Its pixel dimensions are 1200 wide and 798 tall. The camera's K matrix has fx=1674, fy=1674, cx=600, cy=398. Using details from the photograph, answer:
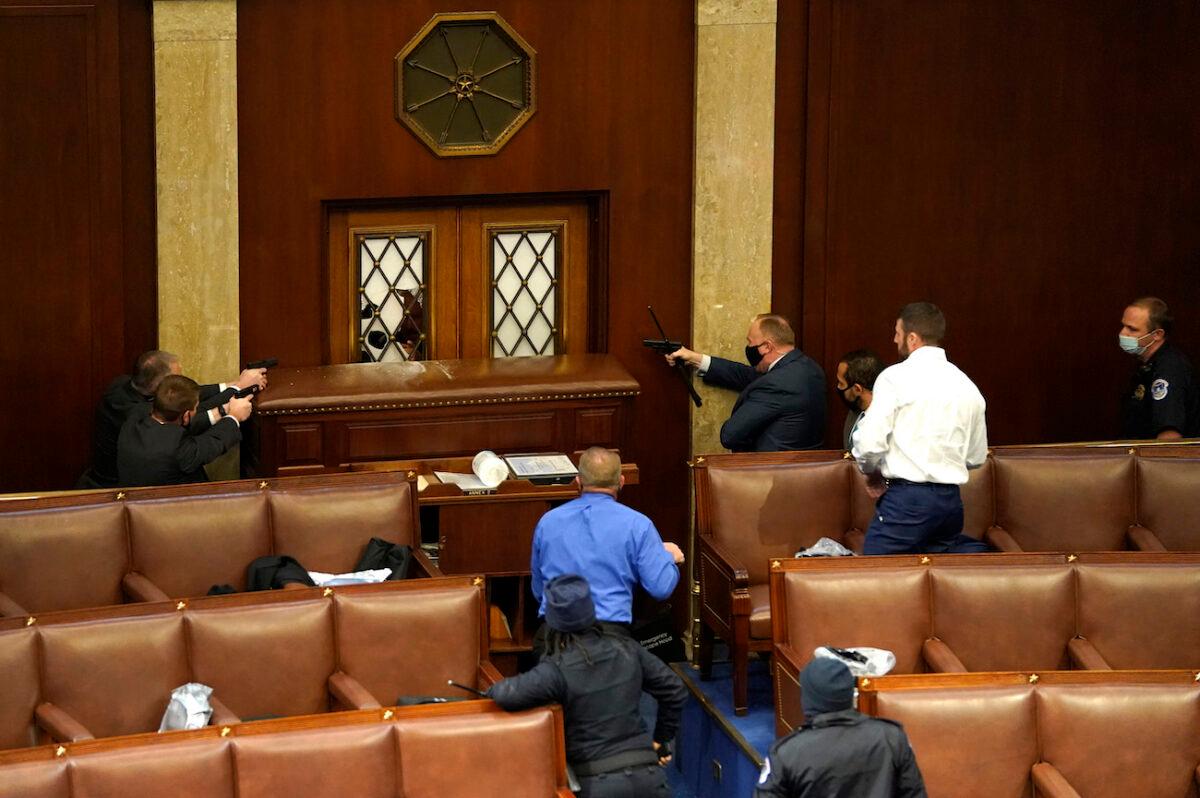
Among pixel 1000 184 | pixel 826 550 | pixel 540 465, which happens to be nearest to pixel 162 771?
pixel 826 550

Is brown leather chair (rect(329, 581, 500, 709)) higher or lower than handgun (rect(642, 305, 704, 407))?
lower

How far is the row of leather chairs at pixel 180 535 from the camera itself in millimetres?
6238

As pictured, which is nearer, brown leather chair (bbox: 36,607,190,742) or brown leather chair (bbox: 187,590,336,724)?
brown leather chair (bbox: 36,607,190,742)

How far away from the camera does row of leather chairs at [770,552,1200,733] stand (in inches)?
224

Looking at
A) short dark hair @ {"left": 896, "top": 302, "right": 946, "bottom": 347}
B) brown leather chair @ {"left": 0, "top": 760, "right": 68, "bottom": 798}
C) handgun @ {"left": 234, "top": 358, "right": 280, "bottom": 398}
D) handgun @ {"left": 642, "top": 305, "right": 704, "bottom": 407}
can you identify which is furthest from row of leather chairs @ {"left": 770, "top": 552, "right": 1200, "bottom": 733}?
handgun @ {"left": 234, "top": 358, "right": 280, "bottom": 398}

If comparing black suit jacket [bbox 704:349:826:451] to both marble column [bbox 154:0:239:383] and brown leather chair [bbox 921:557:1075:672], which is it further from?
marble column [bbox 154:0:239:383]

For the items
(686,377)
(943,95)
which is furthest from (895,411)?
(943,95)

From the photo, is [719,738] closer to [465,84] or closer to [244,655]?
[244,655]

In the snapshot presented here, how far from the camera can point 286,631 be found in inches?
214

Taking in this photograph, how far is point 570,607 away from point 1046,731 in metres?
1.45

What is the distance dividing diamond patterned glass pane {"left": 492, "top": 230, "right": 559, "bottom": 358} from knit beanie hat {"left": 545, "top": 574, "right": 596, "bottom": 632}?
354cm

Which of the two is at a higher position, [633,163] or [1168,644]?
[633,163]

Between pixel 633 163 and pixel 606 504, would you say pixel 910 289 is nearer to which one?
pixel 633 163

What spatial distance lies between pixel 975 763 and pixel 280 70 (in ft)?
15.5
